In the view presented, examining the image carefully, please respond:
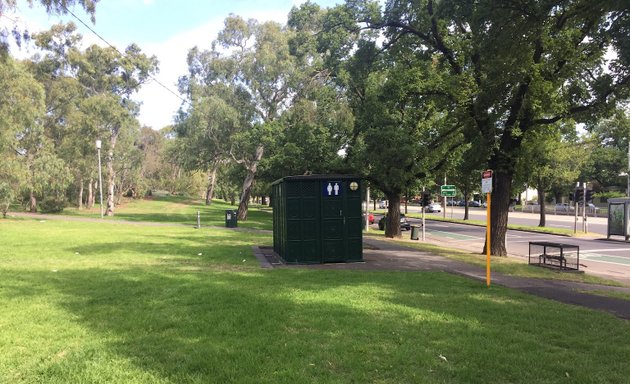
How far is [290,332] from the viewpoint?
572cm

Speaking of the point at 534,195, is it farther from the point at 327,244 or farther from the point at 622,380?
the point at 622,380

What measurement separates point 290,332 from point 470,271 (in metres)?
8.03

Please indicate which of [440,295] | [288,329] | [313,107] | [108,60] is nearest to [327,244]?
[440,295]

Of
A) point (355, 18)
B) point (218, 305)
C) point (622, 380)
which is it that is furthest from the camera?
point (355, 18)

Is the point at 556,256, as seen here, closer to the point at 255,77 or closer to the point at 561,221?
the point at 255,77

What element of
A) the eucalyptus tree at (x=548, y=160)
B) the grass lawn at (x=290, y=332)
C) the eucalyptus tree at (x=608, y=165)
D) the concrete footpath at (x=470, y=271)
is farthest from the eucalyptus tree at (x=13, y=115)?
the eucalyptus tree at (x=608, y=165)

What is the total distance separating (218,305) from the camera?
708cm

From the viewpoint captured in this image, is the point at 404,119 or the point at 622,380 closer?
the point at 622,380

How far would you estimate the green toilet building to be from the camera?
1355 cm

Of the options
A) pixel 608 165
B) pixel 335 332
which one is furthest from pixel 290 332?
pixel 608 165

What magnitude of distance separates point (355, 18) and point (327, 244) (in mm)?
10730

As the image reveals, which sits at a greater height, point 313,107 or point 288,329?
point 313,107

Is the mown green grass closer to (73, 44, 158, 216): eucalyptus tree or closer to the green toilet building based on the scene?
(73, 44, 158, 216): eucalyptus tree

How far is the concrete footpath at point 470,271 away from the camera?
8406mm
